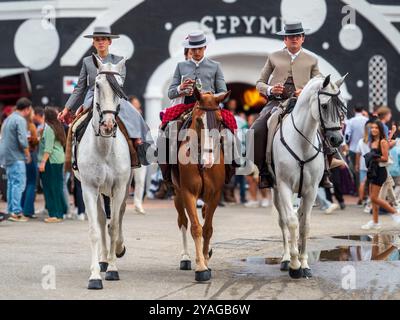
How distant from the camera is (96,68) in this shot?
33.8 feet

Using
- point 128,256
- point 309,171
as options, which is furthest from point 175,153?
point 128,256

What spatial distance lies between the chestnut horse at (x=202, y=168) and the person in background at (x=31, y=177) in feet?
23.8

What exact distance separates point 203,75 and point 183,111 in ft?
2.00

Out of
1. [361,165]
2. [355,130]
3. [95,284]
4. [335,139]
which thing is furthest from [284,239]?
[355,130]

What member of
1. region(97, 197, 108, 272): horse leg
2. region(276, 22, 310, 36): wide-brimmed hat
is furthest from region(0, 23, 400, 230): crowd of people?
region(97, 197, 108, 272): horse leg

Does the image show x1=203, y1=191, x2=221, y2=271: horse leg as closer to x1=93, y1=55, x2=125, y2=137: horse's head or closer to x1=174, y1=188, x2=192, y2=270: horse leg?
x1=174, y1=188, x2=192, y2=270: horse leg

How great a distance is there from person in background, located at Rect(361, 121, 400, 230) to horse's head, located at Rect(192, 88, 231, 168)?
5715mm

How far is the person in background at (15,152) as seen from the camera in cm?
1599

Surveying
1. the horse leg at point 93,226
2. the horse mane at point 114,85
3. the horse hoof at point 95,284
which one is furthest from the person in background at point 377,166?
the horse hoof at point 95,284

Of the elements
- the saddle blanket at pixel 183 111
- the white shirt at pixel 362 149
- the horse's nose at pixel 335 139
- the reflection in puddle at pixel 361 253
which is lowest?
A: the reflection in puddle at pixel 361 253

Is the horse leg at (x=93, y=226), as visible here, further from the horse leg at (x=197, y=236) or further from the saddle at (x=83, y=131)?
the horse leg at (x=197, y=236)

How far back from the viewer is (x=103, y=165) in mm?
9727

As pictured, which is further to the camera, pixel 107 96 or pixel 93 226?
pixel 93 226

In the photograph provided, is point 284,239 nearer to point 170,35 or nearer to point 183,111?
point 183,111
